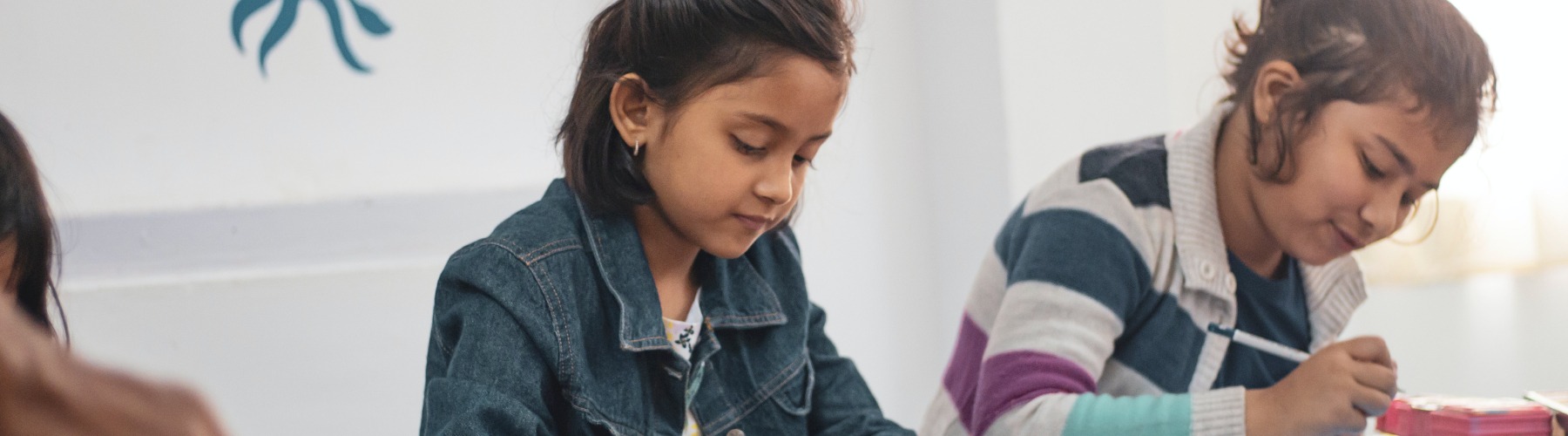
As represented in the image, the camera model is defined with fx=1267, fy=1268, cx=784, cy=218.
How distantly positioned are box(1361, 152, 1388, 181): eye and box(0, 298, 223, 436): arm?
95 cm

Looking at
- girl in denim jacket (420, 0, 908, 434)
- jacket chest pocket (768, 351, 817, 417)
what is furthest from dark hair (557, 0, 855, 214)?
jacket chest pocket (768, 351, 817, 417)

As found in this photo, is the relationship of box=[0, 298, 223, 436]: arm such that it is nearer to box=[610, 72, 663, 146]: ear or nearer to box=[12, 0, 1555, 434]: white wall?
box=[610, 72, 663, 146]: ear

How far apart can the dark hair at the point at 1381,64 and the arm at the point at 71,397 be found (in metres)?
0.95

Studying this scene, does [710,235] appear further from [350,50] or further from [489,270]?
[350,50]

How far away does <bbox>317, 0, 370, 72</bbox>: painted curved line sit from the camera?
4.65ft

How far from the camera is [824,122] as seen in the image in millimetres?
855

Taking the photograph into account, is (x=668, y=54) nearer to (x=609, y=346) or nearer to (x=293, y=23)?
(x=609, y=346)

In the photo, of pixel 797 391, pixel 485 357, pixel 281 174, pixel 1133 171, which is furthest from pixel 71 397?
pixel 281 174

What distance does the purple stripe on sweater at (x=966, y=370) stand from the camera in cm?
108

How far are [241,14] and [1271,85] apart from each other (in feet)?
3.46

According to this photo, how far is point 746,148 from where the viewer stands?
33.1 inches

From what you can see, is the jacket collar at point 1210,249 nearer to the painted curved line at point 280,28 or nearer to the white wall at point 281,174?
the white wall at point 281,174

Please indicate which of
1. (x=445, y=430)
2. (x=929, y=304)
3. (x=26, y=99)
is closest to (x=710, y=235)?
(x=445, y=430)

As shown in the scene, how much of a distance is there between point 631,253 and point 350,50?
2.31 ft
